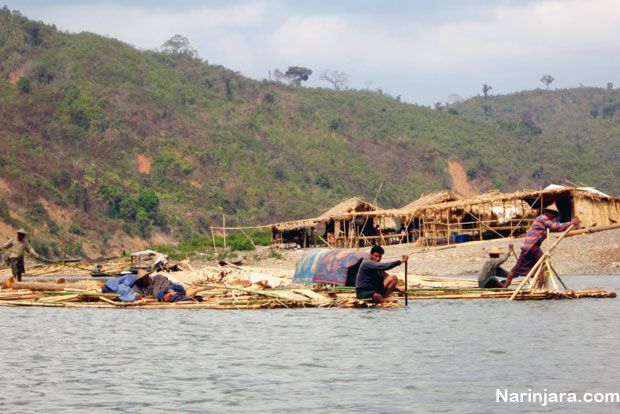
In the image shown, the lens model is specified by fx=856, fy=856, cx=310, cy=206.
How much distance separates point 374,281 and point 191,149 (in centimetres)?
5593

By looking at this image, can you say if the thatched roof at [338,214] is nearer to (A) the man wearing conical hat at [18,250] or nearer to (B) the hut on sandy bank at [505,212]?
(B) the hut on sandy bank at [505,212]

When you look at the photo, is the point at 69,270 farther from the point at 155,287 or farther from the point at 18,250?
the point at 155,287

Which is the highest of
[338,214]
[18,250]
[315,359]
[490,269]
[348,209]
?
[348,209]

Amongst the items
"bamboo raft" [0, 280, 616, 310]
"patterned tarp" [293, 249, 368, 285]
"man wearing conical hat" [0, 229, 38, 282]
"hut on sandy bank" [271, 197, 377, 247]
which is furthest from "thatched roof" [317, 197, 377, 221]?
"bamboo raft" [0, 280, 616, 310]

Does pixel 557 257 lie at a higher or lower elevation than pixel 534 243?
lower

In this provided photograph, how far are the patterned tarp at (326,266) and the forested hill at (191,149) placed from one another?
2842cm

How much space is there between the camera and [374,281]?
49.2 ft

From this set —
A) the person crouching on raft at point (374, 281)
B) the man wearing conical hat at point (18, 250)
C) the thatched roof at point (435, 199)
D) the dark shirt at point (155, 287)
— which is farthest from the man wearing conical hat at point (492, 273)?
the thatched roof at point (435, 199)

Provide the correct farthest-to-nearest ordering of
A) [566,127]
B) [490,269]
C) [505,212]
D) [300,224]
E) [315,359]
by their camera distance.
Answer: [566,127], [300,224], [505,212], [490,269], [315,359]

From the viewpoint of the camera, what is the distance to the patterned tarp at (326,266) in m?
17.5

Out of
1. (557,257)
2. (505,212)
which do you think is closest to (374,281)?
(557,257)

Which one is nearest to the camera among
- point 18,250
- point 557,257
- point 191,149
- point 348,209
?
point 18,250

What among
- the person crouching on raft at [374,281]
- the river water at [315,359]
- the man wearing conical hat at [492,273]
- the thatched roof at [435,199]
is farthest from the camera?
the thatched roof at [435,199]

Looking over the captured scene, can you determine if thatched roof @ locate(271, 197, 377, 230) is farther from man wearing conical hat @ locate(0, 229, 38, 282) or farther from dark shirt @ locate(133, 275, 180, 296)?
dark shirt @ locate(133, 275, 180, 296)
